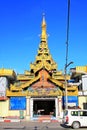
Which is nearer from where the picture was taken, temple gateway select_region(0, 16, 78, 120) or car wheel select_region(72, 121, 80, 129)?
car wheel select_region(72, 121, 80, 129)

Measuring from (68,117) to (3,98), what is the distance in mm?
18277

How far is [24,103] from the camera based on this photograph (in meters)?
44.2

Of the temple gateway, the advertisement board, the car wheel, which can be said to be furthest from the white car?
the advertisement board

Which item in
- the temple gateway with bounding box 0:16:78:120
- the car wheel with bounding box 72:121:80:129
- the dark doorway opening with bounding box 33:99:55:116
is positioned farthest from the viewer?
the dark doorway opening with bounding box 33:99:55:116

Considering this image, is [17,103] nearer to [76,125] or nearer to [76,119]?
[76,119]

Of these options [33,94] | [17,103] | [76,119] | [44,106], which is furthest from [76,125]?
[44,106]

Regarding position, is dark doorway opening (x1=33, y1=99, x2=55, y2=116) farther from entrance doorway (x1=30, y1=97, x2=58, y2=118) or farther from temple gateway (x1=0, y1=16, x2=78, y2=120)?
temple gateway (x1=0, y1=16, x2=78, y2=120)

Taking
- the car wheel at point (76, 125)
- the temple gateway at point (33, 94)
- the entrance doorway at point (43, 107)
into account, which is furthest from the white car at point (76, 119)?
the entrance doorway at point (43, 107)

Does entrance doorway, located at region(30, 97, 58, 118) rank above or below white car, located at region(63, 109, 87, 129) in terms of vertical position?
above

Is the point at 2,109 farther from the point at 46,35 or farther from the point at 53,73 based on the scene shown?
the point at 46,35

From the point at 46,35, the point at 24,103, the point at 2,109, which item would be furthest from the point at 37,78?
the point at 46,35

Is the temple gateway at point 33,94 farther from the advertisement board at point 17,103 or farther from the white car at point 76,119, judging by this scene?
the white car at point 76,119

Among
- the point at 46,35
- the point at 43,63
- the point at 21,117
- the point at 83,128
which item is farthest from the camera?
the point at 46,35

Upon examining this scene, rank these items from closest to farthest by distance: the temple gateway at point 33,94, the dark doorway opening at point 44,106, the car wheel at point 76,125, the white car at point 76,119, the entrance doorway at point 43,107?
1. the car wheel at point 76,125
2. the white car at point 76,119
3. the temple gateway at point 33,94
4. the entrance doorway at point 43,107
5. the dark doorway opening at point 44,106
